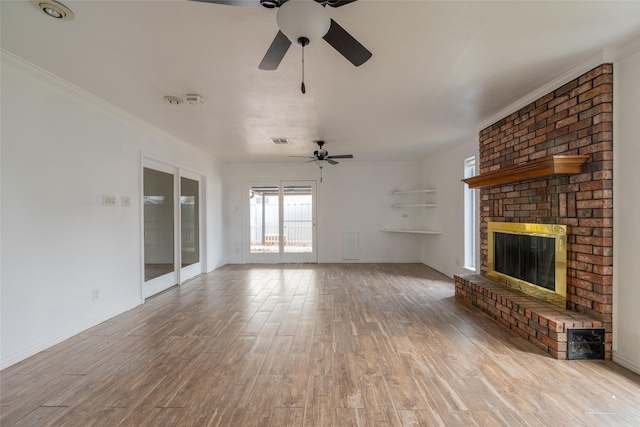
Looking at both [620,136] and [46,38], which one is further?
[620,136]

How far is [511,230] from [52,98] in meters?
5.13

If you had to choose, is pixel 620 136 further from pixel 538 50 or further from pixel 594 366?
pixel 594 366

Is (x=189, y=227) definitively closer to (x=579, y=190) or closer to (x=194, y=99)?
(x=194, y=99)

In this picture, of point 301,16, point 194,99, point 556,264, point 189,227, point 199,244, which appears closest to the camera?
point 301,16

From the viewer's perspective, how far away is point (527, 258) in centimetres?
328

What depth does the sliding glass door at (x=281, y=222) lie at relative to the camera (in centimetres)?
742

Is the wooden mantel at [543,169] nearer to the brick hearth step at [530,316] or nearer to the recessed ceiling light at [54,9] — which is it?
the brick hearth step at [530,316]

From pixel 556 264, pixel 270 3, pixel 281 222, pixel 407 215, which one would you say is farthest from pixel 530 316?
pixel 281 222

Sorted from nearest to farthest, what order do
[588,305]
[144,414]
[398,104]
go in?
[144,414] < [588,305] < [398,104]

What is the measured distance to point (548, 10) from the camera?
6.16ft

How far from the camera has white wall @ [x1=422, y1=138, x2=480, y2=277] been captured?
5.22 metres

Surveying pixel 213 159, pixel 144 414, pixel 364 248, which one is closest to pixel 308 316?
pixel 144 414

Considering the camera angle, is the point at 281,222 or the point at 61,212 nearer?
the point at 61,212

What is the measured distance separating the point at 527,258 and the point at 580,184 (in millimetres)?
995
